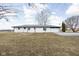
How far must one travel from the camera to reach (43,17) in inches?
118

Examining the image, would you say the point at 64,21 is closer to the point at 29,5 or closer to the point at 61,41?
the point at 61,41

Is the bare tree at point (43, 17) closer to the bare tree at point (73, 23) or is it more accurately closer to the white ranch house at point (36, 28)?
the white ranch house at point (36, 28)

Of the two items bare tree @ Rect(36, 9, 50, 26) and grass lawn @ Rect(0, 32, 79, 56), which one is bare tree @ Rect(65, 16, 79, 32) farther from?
bare tree @ Rect(36, 9, 50, 26)

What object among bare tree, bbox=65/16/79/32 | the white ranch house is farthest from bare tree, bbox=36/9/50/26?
bare tree, bbox=65/16/79/32

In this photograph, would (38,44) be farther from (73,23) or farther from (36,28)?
(73,23)

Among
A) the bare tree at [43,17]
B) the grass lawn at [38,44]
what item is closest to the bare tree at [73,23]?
the grass lawn at [38,44]

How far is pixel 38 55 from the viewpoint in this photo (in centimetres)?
299

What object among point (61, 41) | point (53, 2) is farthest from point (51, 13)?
point (61, 41)

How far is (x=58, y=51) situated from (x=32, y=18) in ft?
1.49

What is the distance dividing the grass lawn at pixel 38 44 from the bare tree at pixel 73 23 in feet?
0.33

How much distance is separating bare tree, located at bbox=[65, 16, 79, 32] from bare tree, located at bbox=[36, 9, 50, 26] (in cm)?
22

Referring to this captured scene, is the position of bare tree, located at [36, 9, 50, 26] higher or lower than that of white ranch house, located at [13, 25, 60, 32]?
higher

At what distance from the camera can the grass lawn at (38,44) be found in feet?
9.80

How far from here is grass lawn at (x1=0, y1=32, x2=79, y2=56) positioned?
9.80 feet
